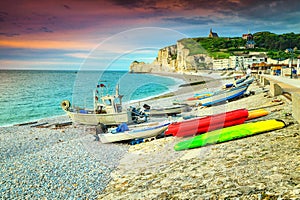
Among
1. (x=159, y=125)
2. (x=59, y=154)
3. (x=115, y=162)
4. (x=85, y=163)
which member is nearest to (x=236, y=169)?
(x=115, y=162)

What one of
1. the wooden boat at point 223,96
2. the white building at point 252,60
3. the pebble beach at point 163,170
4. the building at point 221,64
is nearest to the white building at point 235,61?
the building at point 221,64

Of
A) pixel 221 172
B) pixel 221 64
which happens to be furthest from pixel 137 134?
pixel 221 64

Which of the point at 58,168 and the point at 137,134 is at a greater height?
the point at 137,134

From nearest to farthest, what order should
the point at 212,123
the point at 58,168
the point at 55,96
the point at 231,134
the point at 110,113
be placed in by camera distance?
the point at 231,134, the point at 58,168, the point at 212,123, the point at 110,113, the point at 55,96

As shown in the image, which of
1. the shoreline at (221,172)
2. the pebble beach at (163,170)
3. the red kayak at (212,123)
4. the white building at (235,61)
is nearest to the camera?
the shoreline at (221,172)

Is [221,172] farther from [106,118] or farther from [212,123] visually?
[106,118]

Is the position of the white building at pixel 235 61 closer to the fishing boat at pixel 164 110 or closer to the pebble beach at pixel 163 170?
the fishing boat at pixel 164 110

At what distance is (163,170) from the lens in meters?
7.30

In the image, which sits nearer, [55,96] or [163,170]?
[163,170]

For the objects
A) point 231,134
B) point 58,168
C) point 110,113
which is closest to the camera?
point 231,134

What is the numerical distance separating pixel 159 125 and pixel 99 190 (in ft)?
19.4

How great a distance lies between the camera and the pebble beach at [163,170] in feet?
16.8

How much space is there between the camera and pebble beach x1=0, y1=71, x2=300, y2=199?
5121 mm

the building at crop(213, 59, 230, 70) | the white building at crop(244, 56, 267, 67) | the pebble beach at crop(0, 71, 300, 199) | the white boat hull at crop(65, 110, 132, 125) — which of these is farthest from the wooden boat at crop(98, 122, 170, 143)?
the building at crop(213, 59, 230, 70)
